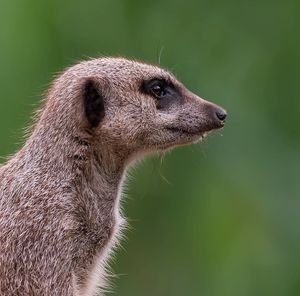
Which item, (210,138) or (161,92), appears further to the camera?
(210,138)

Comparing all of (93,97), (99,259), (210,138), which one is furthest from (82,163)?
(210,138)

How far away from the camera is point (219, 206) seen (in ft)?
43.3

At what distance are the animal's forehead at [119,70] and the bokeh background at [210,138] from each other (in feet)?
8.26

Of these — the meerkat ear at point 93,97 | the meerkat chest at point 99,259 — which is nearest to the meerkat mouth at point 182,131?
the meerkat ear at point 93,97

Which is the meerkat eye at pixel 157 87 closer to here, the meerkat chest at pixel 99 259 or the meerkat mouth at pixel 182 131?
the meerkat mouth at pixel 182 131

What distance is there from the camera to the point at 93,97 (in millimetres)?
9961

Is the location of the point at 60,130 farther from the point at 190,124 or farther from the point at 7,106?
the point at 7,106

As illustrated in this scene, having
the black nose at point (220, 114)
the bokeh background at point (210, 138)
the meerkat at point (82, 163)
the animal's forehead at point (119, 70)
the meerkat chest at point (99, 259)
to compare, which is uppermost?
the animal's forehead at point (119, 70)

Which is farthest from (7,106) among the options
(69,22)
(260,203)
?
(260,203)

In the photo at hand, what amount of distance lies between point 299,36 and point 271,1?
1.46 ft

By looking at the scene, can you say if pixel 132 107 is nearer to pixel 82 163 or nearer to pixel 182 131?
pixel 182 131

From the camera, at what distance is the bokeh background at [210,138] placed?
1301 cm

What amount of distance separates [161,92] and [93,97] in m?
0.43

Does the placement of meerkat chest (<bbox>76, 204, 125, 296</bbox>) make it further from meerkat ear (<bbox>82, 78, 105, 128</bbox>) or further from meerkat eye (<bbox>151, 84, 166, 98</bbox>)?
meerkat eye (<bbox>151, 84, 166, 98</bbox>)
